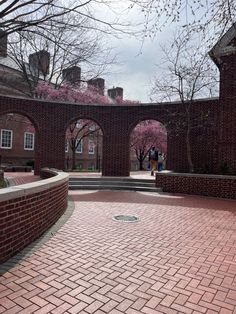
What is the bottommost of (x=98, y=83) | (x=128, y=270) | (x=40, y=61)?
(x=128, y=270)

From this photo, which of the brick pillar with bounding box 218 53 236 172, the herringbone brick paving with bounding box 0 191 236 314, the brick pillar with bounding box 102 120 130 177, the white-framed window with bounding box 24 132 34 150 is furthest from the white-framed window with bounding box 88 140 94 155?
the herringbone brick paving with bounding box 0 191 236 314

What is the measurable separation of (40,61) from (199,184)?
787 inches

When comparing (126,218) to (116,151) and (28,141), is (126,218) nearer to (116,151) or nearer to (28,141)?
(116,151)

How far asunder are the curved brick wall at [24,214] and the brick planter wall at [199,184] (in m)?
7.08

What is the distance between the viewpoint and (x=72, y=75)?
91.2 feet

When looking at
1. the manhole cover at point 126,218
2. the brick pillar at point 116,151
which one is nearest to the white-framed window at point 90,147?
the brick pillar at point 116,151

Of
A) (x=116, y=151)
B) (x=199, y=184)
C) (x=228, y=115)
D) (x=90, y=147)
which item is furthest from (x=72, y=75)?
(x=199, y=184)

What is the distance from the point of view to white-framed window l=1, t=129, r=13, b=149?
94.7 feet

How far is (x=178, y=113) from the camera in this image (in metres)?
14.9

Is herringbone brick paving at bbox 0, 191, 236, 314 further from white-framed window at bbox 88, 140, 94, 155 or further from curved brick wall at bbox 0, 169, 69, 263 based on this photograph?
white-framed window at bbox 88, 140, 94, 155

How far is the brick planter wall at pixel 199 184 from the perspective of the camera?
1111 cm

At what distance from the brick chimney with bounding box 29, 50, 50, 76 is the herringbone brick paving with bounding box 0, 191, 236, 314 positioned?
2190 centimetres

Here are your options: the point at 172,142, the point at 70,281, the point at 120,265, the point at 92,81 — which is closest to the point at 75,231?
the point at 120,265

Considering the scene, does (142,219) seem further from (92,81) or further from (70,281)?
(92,81)
